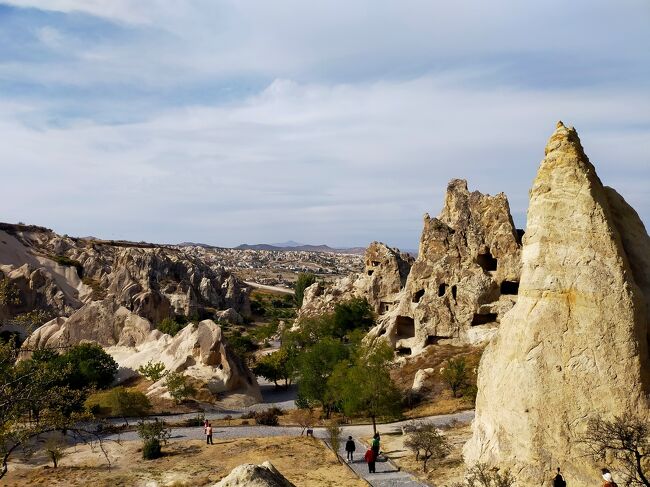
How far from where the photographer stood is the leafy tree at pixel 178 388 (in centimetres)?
3369

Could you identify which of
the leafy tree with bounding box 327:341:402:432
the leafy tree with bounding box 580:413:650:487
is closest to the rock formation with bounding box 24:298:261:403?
the leafy tree with bounding box 327:341:402:432

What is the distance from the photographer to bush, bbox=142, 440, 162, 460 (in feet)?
76.7

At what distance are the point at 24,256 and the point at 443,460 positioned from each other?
85.4 metres

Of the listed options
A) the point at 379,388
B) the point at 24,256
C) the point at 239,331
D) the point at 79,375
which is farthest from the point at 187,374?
the point at 24,256

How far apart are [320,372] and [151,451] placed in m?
13.0

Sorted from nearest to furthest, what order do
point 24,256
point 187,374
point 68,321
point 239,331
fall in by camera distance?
point 187,374
point 68,321
point 239,331
point 24,256

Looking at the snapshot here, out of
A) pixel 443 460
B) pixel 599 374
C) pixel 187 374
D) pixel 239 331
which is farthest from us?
pixel 239 331

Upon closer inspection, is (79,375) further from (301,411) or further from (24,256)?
(24,256)

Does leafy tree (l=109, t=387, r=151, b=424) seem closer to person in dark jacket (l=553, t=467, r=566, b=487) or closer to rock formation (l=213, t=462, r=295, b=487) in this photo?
rock formation (l=213, t=462, r=295, b=487)

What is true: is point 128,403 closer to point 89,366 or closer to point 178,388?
point 178,388

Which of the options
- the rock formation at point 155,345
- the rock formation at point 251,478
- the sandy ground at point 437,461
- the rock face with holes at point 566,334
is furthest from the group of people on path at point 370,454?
the rock formation at point 155,345

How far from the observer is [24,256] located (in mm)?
88375

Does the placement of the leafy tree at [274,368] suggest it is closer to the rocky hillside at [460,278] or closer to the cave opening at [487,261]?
the rocky hillside at [460,278]

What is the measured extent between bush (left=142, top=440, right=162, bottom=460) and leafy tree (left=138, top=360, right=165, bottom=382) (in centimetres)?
1357
